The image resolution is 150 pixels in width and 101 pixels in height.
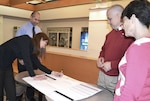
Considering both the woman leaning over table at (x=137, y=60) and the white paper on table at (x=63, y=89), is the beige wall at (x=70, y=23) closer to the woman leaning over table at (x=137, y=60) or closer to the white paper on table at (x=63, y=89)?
the white paper on table at (x=63, y=89)

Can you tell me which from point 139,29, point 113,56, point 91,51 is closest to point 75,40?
point 91,51

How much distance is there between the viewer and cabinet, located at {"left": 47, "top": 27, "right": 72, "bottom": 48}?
4449 millimetres

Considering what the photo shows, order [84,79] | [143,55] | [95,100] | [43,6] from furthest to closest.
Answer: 1. [43,6]
2. [84,79]
3. [95,100]
4. [143,55]

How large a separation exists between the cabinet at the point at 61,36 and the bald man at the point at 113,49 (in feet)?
9.00

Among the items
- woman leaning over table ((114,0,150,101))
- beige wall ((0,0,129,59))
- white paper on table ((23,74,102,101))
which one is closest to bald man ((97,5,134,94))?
white paper on table ((23,74,102,101))

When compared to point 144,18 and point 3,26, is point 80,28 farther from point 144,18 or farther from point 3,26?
point 144,18

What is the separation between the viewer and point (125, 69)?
37.1 inches

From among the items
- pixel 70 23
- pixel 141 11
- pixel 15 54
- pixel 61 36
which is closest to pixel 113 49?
pixel 141 11

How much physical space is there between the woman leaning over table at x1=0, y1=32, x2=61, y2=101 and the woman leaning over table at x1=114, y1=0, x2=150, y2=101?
118 cm

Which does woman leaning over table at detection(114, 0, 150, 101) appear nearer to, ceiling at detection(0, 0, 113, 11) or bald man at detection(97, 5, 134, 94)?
bald man at detection(97, 5, 134, 94)

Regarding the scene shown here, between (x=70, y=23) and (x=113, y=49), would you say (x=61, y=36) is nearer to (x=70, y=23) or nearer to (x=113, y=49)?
(x=70, y=23)

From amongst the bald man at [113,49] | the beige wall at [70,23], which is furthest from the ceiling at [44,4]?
the bald man at [113,49]

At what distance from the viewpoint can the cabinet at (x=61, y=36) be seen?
4.45 metres

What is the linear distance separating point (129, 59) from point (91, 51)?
2.22m
